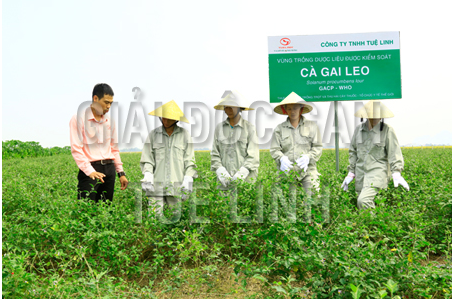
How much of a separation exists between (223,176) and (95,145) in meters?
1.71

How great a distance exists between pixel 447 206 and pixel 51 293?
4.88 metres

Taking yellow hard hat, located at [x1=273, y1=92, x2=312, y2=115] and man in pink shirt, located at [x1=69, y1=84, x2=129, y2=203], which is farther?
yellow hard hat, located at [x1=273, y1=92, x2=312, y2=115]

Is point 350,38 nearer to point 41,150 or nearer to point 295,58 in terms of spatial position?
point 295,58

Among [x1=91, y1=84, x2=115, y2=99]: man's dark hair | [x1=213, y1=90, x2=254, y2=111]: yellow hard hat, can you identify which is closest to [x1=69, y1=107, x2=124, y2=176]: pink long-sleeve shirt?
[x1=91, y1=84, x2=115, y2=99]: man's dark hair

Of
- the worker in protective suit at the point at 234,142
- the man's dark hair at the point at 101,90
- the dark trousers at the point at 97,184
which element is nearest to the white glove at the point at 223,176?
the worker in protective suit at the point at 234,142

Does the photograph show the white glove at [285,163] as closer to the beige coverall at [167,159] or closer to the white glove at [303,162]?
the white glove at [303,162]

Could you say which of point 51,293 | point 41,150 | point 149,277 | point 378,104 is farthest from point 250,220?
point 41,150

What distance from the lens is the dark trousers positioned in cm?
412

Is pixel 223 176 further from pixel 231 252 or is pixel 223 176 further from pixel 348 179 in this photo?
pixel 348 179

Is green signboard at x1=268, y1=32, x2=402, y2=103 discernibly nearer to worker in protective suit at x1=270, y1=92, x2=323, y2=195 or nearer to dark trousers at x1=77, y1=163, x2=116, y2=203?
worker in protective suit at x1=270, y1=92, x2=323, y2=195

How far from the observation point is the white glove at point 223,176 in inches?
168

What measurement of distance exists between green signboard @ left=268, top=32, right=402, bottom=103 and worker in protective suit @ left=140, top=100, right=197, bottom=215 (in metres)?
2.62

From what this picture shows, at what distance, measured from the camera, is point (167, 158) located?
4.30 m

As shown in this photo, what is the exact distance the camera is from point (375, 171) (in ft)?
15.6
